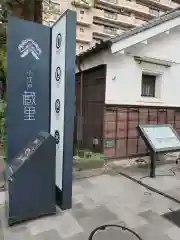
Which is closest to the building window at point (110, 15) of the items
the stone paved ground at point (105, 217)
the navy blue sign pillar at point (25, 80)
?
the navy blue sign pillar at point (25, 80)

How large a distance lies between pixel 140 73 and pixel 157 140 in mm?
2681

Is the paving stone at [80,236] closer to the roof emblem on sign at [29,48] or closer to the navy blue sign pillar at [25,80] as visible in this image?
the navy blue sign pillar at [25,80]

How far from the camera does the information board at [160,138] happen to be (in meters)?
5.50

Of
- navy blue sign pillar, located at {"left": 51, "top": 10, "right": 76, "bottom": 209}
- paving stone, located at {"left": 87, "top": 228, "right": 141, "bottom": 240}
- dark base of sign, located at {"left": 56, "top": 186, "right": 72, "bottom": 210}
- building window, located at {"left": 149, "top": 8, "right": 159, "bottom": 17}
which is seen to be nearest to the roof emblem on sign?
navy blue sign pillar, located at {"left": 51, "top": 10, "right": 76, "bottom": 209}

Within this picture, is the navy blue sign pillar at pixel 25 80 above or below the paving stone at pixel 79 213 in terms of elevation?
above

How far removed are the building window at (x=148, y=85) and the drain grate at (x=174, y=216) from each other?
15.8ft

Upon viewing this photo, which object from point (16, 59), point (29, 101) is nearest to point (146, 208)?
point (29, 101)

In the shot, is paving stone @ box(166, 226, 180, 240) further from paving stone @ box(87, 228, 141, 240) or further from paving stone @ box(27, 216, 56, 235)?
paving stone @ box(27, 216, 56, 235)

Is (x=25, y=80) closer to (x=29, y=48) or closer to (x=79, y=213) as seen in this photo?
(x=29, y=48)

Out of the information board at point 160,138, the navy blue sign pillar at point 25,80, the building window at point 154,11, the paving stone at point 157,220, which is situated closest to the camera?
the paving stone at point 157,220

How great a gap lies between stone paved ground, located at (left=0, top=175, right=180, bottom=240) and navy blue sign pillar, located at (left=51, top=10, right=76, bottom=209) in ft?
1.30

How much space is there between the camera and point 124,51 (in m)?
6.87

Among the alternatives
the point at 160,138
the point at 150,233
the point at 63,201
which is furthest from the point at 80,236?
the point at 160,138

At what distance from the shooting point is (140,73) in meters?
7.34
